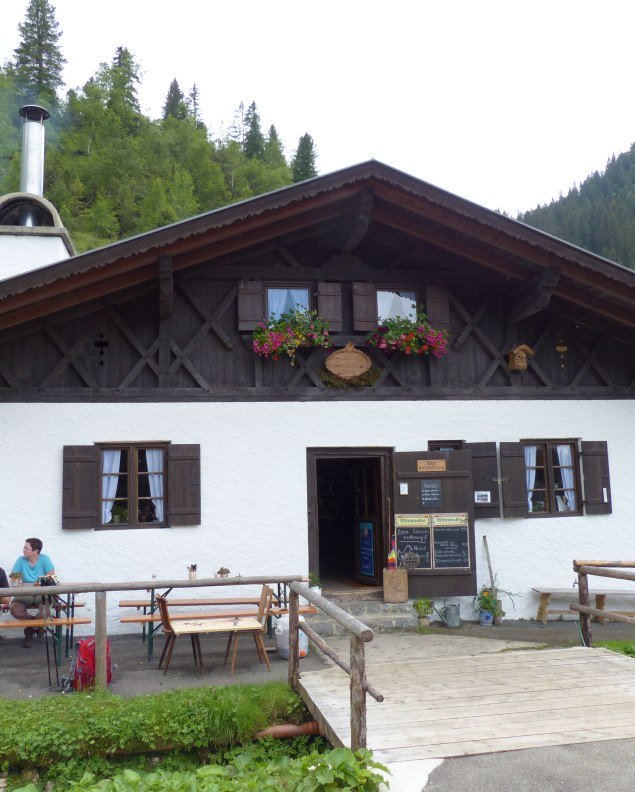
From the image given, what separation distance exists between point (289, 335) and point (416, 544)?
3094 mm

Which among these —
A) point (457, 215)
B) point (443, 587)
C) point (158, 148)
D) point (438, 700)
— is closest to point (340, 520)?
point (443, 587)

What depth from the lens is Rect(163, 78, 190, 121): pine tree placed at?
52.0m

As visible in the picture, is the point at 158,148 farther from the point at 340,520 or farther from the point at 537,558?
the point at 537,558

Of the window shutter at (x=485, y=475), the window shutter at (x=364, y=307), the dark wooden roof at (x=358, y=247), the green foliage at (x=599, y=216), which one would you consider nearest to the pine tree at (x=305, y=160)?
the green foliage at (x=599, y=216)

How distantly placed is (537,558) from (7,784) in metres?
6.93

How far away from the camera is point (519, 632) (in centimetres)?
897

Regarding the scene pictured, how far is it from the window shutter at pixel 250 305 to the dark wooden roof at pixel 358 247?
14.4 inches

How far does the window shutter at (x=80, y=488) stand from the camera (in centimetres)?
866

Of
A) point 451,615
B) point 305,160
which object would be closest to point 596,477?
point 451,615

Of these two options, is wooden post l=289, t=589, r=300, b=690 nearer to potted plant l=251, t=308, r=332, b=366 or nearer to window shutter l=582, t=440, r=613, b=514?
potted plant l=251, t=308, r=332, b=366

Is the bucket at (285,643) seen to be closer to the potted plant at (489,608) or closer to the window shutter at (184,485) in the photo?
the window shutter at (184,485)

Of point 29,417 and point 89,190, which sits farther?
point 89,190

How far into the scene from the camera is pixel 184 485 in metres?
8.98

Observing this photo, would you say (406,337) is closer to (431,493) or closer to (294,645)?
(431,493)
